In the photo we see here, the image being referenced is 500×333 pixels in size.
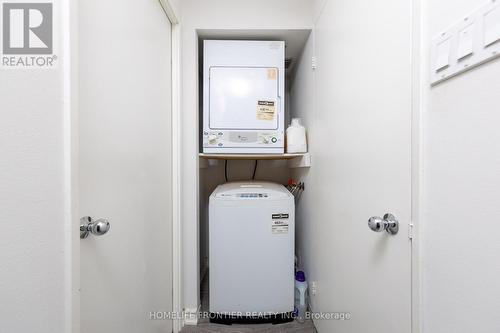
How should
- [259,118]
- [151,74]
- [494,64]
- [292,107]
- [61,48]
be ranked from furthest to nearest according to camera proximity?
[292,107], [259,118], [151,74], [61,48], [494,64]

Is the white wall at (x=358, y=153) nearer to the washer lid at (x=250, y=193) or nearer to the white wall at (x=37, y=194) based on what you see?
the washer lid at (x=250, y=193)

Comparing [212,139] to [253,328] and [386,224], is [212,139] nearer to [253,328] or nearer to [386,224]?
[386,224]

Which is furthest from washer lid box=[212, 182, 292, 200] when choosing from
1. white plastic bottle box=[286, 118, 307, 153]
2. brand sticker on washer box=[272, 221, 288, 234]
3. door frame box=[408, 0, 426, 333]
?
door frame box=[408, 0, 426, 333]

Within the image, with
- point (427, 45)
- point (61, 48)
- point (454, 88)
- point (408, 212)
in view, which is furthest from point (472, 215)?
point (61, 48)

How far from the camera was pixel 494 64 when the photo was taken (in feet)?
1.23

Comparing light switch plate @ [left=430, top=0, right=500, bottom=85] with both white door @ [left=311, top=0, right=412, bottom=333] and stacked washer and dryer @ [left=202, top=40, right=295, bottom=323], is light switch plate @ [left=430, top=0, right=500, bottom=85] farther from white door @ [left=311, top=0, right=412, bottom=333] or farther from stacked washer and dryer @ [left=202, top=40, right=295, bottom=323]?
stacked washer and dryer @ [left=202, top=40, right=295, bottom=323]

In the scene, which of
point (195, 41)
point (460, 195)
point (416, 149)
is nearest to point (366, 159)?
point (416, 149)

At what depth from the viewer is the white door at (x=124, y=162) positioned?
63 cm

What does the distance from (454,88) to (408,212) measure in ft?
1.13

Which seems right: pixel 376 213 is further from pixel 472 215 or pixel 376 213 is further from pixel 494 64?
pixel 494 64

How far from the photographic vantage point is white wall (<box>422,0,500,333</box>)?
39 cm

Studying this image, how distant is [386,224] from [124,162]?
0.99 metres

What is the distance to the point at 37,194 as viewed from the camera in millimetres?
482

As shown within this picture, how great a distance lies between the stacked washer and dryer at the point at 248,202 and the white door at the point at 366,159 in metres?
0.33
